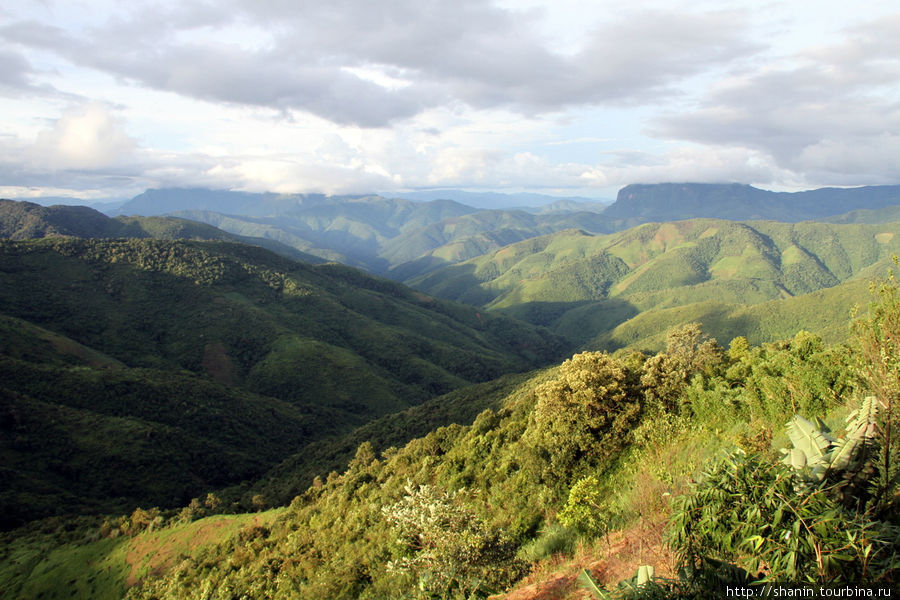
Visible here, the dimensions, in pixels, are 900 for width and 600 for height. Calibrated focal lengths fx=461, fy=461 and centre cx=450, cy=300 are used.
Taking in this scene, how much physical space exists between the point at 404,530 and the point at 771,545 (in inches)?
374

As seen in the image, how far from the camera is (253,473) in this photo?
86.2 metres

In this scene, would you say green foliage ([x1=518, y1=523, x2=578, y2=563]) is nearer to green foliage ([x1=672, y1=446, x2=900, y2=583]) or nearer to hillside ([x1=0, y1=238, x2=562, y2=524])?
green foliage ([x1=672, y1=446, x2=900, y2=583])

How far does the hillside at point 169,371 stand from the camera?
243ft

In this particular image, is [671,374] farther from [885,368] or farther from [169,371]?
[169,371]

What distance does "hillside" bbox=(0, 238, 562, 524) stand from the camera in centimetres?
7400

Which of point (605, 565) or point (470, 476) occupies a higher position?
point (605, 565)

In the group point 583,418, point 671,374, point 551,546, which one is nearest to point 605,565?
point 551,546

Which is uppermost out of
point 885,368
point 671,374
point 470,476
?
point 885,368

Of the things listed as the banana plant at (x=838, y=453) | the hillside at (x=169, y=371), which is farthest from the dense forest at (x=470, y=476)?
the hillside at (x=169, y=371)

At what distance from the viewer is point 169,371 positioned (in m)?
Answer: 114

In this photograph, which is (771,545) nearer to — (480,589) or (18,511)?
(480,589)

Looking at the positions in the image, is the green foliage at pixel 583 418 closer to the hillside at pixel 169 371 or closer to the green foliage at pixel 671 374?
the green foliage at pixel 671 374

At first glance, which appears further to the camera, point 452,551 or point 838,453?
point 452,551

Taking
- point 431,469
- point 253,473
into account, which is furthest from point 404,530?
point 253,473
